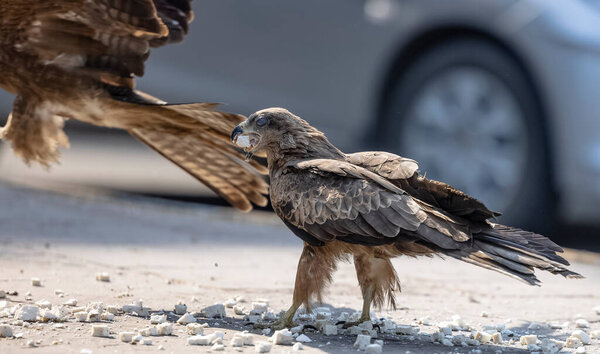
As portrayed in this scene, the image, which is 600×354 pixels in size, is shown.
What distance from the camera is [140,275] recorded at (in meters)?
5.61

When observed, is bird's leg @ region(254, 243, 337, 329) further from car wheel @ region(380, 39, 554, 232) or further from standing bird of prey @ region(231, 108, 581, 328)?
car wheel @ region(380, 39, 554, 232)

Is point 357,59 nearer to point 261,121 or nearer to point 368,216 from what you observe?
point 261,121

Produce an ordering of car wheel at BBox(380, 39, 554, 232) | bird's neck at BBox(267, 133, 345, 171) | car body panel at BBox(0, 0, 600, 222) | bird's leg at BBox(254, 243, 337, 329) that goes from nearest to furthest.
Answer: bird's leg at BBox(254, 243, 337, 329), bird's neck at BBox(267, 133, 345, 171), car body panel at BBox(0, 0, 600, 222), car wheel at BBox(380, 39, 554, 232)

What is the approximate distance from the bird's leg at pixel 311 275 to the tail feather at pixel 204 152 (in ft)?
3.49

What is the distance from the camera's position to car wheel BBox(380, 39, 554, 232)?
24.9 ft

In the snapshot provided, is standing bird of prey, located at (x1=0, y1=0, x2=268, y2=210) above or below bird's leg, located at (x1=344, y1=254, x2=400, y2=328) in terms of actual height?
above

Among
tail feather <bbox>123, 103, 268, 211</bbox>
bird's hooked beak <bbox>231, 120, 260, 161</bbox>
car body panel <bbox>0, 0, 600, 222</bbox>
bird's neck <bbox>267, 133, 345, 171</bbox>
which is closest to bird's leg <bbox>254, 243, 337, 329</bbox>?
bird's neck <bbox>267, 133, 345, 171</bbox>

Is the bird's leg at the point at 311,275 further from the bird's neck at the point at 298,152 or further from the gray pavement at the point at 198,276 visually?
the bird's neck at the point at 298,152

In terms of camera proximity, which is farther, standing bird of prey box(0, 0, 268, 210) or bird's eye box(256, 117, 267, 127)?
standing bird of prey box(0, 0, 268, 210)

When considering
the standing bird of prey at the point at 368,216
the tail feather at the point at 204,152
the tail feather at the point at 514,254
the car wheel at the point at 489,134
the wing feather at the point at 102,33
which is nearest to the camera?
the tail feather at the point at 514,254

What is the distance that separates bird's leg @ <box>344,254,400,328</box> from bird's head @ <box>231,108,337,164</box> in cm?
57

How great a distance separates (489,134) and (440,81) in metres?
0.58

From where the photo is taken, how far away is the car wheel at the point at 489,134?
758 cm

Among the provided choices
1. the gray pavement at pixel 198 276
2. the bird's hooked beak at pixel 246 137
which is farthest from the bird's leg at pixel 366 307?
the bird's hooked beak at pixel 246 137
